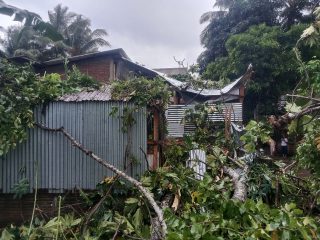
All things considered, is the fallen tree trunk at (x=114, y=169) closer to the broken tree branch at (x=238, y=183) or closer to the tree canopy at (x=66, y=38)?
the broken tree branch at (x=238, y=183)

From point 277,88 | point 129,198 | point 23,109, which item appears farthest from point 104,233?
point 277,88

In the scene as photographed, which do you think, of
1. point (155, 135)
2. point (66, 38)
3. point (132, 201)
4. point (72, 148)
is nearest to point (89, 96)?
point (72, 148)

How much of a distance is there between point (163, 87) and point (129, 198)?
2179 millimetres

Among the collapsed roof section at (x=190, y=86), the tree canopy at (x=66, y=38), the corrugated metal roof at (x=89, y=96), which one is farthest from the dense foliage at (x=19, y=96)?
the tree canopy at (x=66, y=38)

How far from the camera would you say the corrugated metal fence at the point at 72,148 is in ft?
20.3

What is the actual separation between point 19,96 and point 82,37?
19908 millimetres

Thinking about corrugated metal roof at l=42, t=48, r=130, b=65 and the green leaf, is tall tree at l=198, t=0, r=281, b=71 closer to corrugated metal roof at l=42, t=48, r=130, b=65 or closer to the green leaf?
corrugated metal roof at l=42, t=48, r=130, b=65

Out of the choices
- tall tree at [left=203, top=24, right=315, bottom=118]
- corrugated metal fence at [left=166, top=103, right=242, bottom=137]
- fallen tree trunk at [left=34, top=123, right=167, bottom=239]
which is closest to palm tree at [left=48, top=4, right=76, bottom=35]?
tall tree at [left=203, top=24, right=315, bottom=118]

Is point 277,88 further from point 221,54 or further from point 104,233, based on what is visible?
A: point 104,233

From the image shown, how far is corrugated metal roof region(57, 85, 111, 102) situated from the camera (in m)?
6.25

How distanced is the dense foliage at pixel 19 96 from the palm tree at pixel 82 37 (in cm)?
1834

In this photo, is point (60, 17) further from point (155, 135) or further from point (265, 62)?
point (155, 135)

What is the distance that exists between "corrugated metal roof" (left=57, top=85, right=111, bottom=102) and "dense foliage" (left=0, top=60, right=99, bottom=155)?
0.21 meters

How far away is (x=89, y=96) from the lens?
21.0 ft
